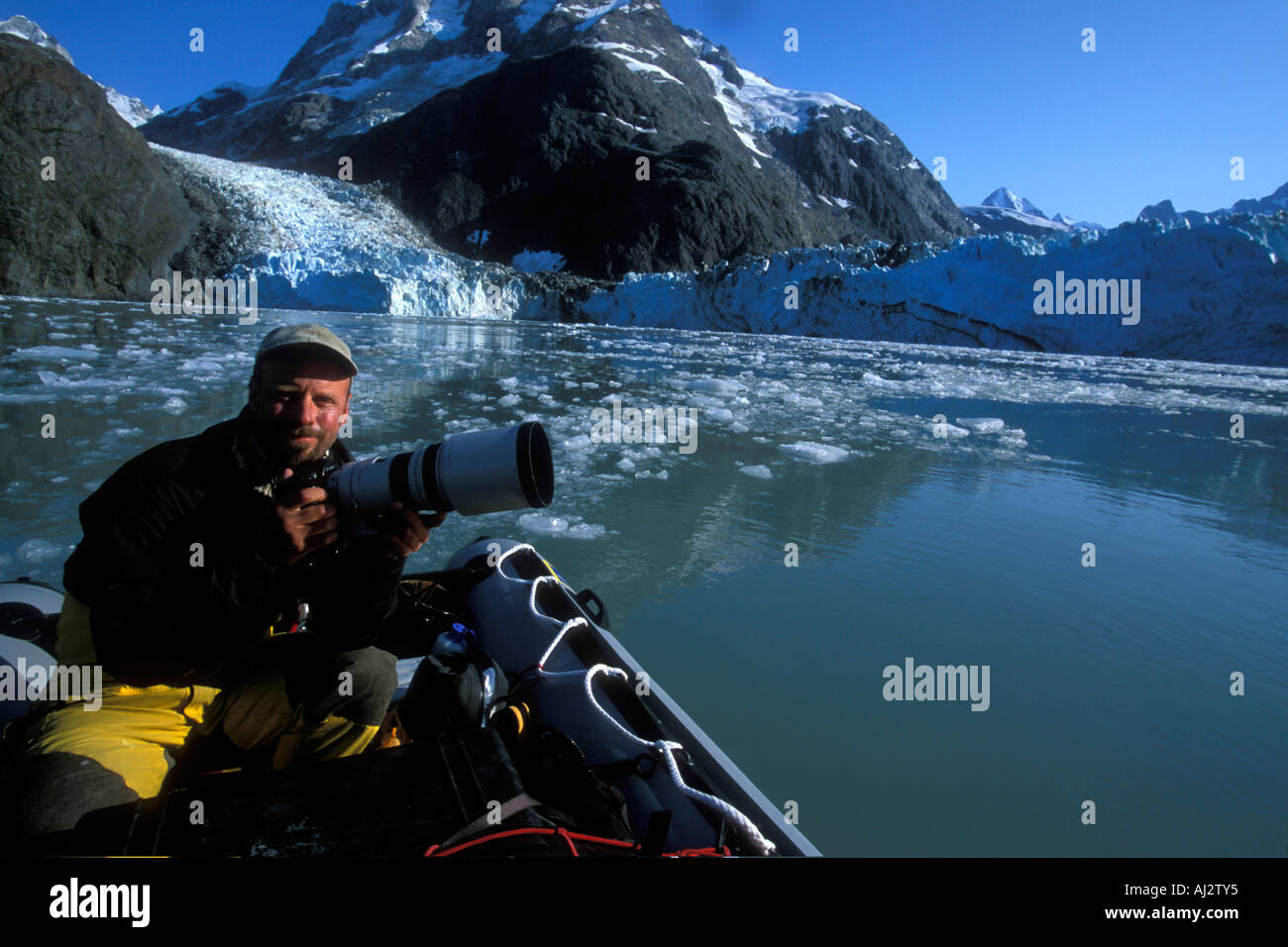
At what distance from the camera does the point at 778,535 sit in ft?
13.0

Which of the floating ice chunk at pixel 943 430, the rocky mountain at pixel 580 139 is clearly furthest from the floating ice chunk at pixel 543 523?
the rocky mountain at pixel 580 139

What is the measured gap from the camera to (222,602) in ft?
3.77

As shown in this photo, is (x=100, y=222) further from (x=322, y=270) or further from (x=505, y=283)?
(x=505, y=283)

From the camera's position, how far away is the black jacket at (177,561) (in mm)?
1139

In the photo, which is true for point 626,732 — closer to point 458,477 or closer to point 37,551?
point 458,477

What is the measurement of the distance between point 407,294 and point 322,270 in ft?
11.3

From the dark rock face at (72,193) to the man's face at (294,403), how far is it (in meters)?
30.1

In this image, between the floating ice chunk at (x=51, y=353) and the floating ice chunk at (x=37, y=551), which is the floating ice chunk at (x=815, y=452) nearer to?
the floating ice chunk at (x=37, y=551)

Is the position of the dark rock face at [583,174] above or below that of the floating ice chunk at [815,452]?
above

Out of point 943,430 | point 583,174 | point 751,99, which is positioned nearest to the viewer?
point 943,430

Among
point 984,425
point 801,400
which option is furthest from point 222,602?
point 801,400

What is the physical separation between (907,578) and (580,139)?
66957 millimetres

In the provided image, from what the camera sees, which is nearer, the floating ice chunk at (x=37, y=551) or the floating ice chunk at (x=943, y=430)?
the floating ice chunk at (x=37, y=551)

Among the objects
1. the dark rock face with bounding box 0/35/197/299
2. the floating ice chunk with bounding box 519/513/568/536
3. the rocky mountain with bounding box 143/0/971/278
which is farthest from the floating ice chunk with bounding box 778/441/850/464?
the rocky mountain with bounding box 143/0/971/278
